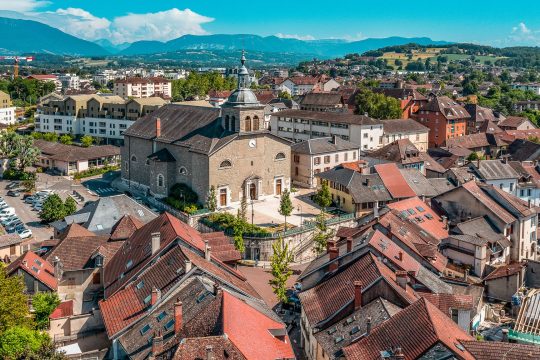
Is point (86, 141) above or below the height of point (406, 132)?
below

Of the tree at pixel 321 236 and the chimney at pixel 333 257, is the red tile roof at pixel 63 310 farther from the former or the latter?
the tree at pixel 321 236

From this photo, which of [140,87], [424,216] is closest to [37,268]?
[424,216]

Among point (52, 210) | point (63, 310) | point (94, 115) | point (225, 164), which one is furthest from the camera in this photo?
point (94, 115)

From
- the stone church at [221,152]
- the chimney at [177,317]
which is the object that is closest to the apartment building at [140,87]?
the stone church at [221,152]

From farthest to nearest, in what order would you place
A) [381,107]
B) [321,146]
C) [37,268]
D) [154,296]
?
[381,107] → [321,146] → [37,268] → [154,296]

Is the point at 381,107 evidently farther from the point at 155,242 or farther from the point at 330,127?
the point at 155,242

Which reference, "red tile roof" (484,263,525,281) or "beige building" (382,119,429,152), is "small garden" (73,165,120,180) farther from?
"red tile roof" (484,263,525,281)

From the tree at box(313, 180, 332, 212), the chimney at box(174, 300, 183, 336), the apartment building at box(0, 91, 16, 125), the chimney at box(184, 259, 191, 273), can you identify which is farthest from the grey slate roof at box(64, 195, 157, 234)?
the apartment building at box(0, 91, 16, 125)

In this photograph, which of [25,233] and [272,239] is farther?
[25,233]

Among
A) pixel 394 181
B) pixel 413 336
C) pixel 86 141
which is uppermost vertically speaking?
pixel 86 141
